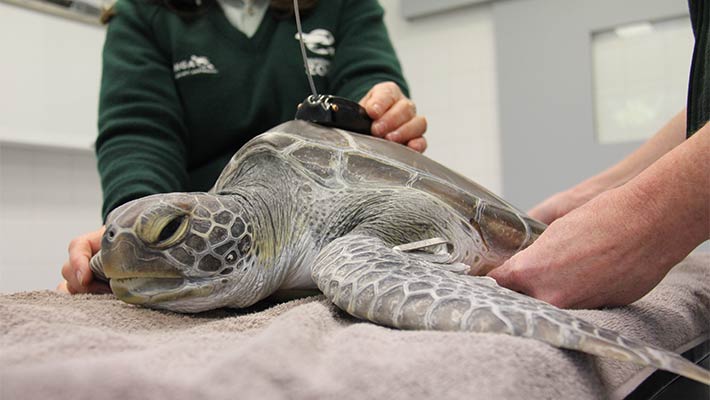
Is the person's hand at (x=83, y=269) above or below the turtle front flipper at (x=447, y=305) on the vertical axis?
below

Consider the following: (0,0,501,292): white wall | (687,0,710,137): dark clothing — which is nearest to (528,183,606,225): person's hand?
(687,0,710,137): dark clothing

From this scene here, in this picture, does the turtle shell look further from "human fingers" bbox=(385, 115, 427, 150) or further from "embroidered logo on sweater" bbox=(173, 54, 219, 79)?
"embroidered logo on sweater" bbox=(173, 54, 219, 79)

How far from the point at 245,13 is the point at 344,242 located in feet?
2.60

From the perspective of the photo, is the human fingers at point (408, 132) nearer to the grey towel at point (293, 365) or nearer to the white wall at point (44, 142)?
the grey towel at point (293, 365)

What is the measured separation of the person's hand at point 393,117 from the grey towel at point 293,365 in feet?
1.84

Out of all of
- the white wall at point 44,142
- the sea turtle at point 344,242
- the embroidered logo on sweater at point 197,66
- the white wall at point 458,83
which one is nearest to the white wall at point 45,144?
the white wall at point 44,142

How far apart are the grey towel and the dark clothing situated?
14.5 inches

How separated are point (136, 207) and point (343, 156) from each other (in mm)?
304

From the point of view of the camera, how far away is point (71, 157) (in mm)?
2193

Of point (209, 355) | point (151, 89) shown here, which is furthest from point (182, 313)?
point (151, 89)

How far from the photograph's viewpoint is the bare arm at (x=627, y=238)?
0.52m

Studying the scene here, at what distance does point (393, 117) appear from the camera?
991 millimetres

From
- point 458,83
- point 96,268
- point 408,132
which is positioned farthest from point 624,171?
point 458,83

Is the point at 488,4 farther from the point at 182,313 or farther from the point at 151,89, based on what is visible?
the point at 182,313
